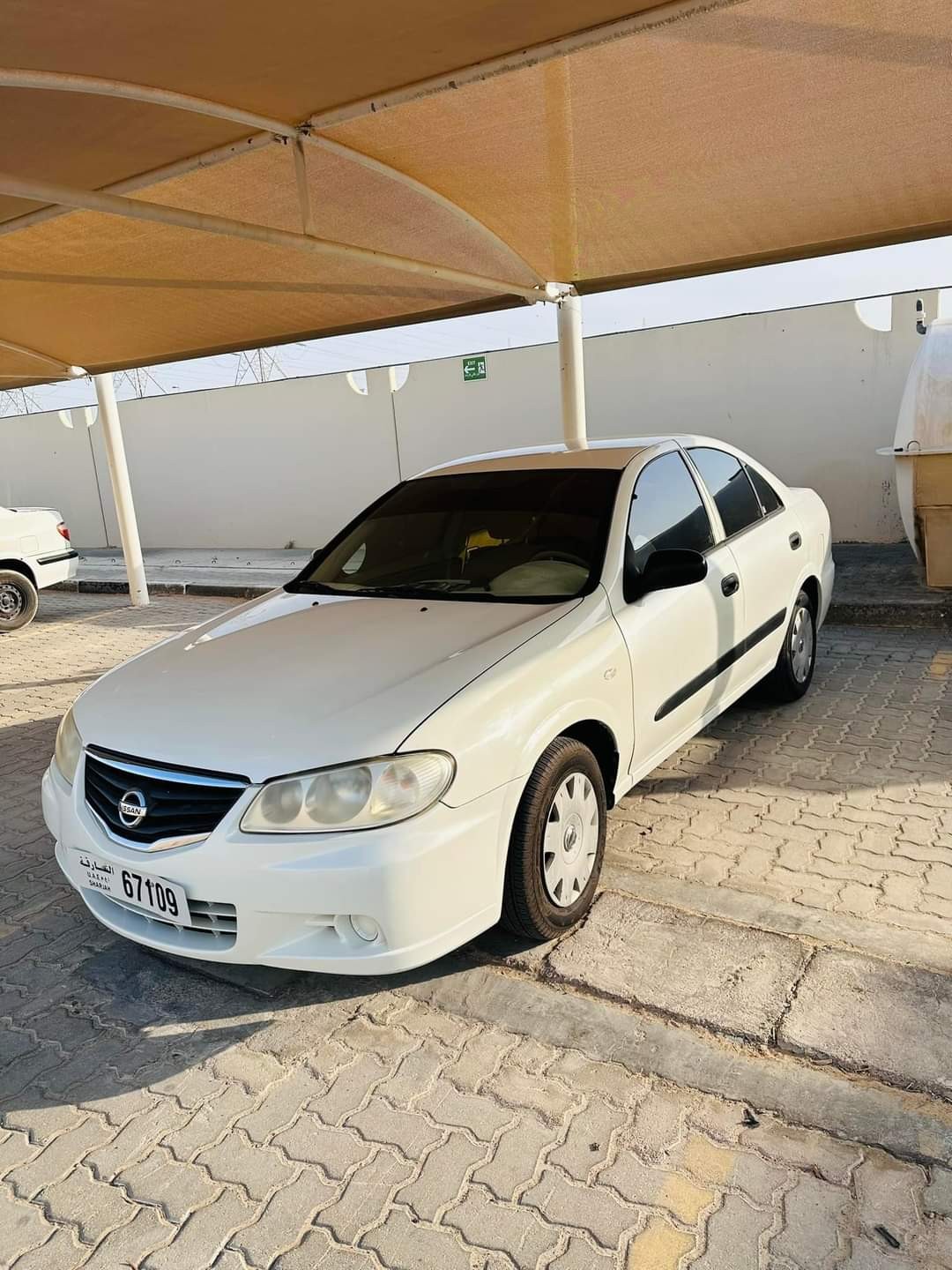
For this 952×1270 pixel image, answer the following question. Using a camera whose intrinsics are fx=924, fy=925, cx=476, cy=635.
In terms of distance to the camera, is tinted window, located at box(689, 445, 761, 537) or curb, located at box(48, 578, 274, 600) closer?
tinted window, located at box(689, 445, 761, 537)

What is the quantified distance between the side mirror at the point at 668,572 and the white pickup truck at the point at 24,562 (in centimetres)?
828

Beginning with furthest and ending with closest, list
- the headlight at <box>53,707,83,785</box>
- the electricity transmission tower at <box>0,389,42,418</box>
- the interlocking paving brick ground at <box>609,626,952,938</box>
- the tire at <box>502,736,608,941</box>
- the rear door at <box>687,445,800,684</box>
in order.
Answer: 1. the electricity transmission tower at <box>0,389,42,418</box>
2. the rear door at <box>687,445,800,684</box>
3. the interlocking paving brick ground at <box>609,626,952,938</box>
4. the headlight at <box>53,707,83,785</box>
5. the tire at <box>502,736,608,941</box>

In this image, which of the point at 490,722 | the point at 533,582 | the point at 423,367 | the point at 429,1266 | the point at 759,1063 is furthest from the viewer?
the point at 423,367

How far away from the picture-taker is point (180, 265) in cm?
611

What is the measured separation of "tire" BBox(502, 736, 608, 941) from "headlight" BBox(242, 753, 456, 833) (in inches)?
16.0

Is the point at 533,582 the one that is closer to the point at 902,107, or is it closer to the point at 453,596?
the point at 453,596

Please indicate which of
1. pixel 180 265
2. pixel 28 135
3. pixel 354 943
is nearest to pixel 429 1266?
pixel 354 943

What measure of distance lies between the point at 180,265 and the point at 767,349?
6407 millimetres

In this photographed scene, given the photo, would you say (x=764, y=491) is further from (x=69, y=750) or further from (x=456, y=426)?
(x=456, y=426)

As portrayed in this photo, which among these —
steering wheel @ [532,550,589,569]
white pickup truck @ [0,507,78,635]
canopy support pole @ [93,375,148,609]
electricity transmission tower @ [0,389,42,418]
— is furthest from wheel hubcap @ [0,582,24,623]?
electricity transmission tower @ [0,389,42,418]

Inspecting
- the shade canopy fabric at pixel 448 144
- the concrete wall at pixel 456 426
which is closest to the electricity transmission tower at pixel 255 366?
the concrete wall at pixel 456 426

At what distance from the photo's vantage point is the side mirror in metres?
3.56

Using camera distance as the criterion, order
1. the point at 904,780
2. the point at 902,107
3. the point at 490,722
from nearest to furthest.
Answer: the point at 490,722 → the point at 902,107 → the point at 904,780

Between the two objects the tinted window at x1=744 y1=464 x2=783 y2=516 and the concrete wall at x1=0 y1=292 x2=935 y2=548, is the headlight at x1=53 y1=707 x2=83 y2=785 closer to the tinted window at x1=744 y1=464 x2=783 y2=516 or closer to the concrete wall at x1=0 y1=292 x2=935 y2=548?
the tinted window at x1=744 y1=464 x2=783 y2=516
